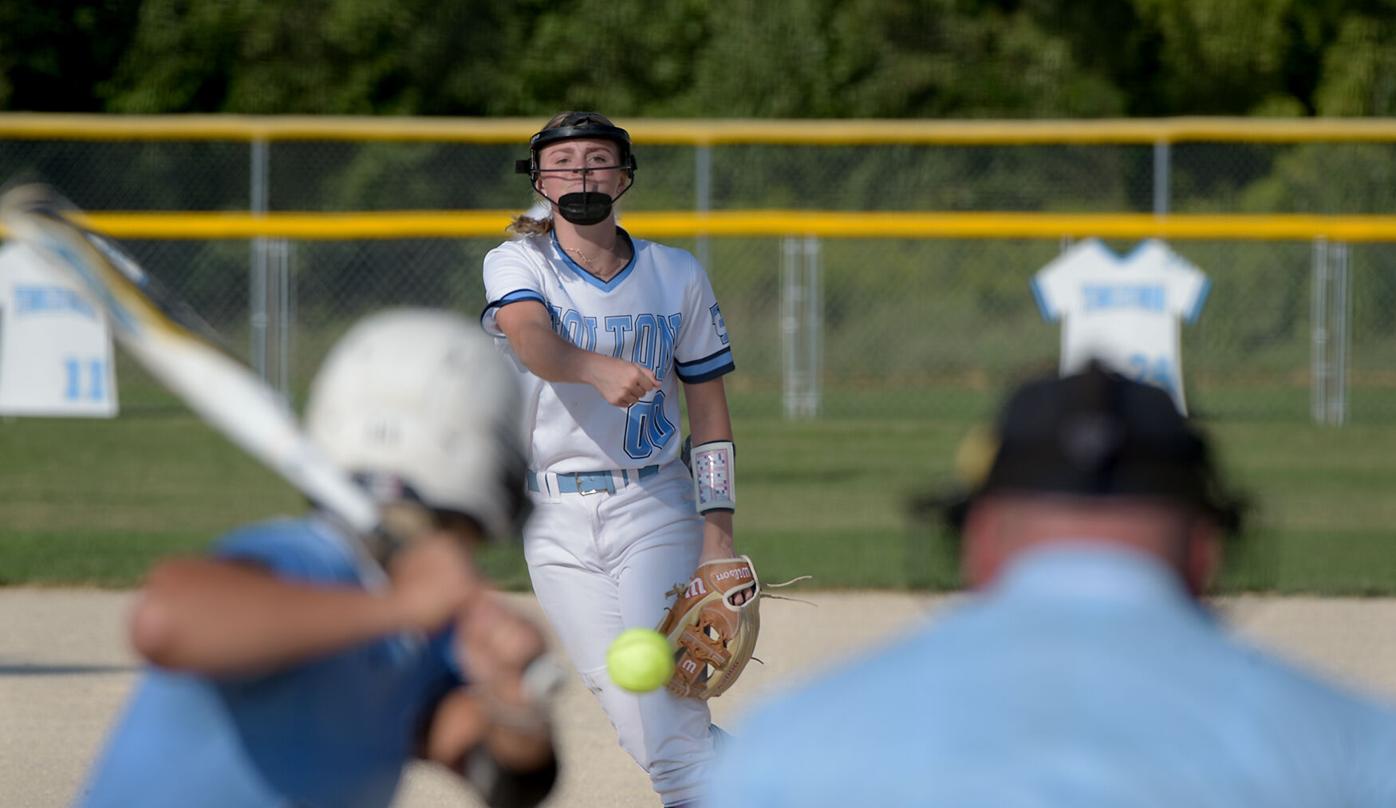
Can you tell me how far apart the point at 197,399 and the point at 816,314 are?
605 inches

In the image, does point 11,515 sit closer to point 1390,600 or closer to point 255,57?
point 1390,600

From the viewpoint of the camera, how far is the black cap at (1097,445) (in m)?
1.57

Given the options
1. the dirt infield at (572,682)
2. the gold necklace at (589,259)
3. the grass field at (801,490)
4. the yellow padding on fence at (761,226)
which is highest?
the yellow padding on fence at (761,226)

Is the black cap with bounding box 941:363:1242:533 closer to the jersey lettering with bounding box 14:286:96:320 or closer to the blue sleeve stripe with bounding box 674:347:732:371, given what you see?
the blue sleeve stripe with bounding box 674:347:732:371

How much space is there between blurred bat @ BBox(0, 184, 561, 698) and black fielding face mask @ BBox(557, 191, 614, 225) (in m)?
2.18

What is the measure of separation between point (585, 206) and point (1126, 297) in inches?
359

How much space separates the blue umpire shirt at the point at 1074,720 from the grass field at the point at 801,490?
5.08m

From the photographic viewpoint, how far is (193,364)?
232 centimetres

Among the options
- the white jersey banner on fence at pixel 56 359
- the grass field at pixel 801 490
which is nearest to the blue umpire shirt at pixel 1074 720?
the grass field at pixel 801 490

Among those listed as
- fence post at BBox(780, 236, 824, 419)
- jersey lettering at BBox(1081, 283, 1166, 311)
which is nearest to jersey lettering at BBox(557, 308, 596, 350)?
jersey lettering at BBox(1081, 283, 1166, 311)

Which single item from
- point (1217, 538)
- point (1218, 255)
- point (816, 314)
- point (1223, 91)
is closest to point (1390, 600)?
point (1217, 538)

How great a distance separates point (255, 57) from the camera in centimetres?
2794

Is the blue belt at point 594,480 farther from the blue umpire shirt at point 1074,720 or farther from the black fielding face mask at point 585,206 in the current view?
the blue umpire shirt at point 1074,720

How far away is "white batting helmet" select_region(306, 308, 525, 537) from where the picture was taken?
200 cm
